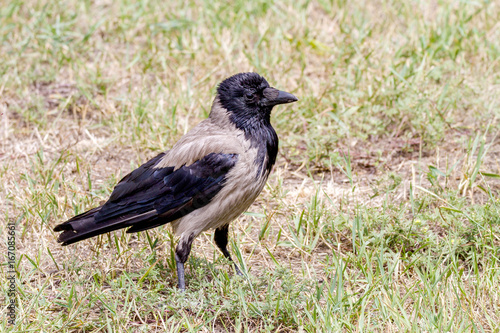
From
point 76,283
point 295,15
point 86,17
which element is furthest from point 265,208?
point 86,17

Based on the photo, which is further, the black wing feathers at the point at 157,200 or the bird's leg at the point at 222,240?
the bird's leg at the point at 222,240

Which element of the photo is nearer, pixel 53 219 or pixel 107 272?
pixel 107 272

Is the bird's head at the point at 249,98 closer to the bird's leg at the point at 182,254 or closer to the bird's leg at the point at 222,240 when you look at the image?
the bird's leg at the point at 222,240

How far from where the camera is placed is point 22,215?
4.68 metres

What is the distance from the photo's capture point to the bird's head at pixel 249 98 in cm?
431

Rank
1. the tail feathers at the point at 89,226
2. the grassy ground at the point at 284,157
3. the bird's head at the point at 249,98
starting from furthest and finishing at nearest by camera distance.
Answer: the bird's head at the point at 249,98 < the tail feathers at the point at 89,226 < the grassy ground at the point at 284,157

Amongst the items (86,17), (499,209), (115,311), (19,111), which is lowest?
(499,209)

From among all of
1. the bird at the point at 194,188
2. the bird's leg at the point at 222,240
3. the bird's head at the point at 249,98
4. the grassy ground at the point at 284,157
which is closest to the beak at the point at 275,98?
the bird's head at the point at 249,98

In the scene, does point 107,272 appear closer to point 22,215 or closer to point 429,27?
point 22,215

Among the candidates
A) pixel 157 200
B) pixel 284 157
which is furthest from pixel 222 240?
pixel 284 157

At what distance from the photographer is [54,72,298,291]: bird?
13.2ft

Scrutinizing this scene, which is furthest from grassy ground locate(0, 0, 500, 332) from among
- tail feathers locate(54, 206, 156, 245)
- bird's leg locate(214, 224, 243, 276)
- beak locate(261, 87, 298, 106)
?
beak locate(261, 87, 298, 106)

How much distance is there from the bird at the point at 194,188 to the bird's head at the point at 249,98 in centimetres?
1

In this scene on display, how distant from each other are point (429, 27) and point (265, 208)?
3.40m
